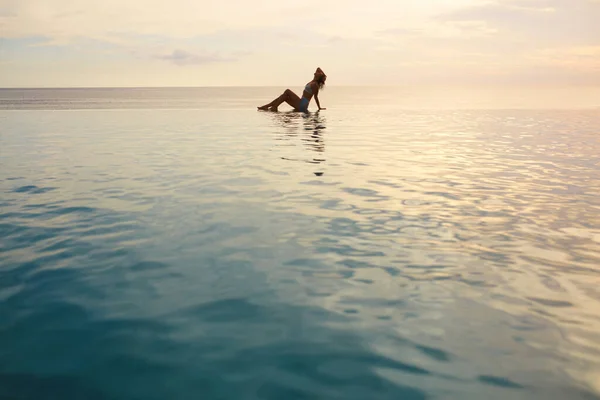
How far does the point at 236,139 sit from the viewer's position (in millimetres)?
19156

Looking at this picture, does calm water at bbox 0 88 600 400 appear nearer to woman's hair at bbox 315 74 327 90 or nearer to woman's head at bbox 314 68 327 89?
woman's head at bbox 314 68 327 89

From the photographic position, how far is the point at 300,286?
516cm

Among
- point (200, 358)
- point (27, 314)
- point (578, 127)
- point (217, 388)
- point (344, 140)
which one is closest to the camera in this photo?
point (217, 388)

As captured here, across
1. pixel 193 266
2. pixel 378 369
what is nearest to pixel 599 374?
pixel 378 369

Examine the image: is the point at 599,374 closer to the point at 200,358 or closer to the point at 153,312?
the point at 200,358

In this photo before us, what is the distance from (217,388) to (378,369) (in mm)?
1184

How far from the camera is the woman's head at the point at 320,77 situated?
30.2 m

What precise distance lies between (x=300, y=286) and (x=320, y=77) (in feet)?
88.1

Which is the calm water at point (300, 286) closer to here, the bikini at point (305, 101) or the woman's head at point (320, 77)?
the woman's head at point (320, 77)

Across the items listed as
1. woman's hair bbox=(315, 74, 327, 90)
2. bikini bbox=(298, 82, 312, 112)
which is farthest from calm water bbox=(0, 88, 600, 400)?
bikini bbox=(298, 82, 312, 112)

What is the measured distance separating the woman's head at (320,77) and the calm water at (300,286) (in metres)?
20.1

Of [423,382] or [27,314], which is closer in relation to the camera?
[423,382]

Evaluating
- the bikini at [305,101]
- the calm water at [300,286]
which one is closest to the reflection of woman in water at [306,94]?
the bikini at [305,101]

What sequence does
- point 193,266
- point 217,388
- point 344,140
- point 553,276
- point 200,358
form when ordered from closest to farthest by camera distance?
1. point 217,388
2. point 200,358
3. point 553,276
4. point 193,266
5. point 344,140
